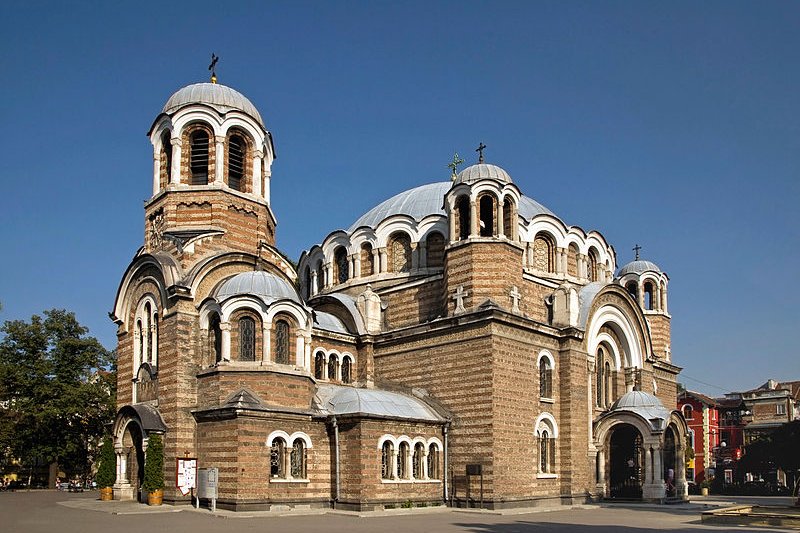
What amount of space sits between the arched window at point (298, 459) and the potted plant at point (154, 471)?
3.84 meters

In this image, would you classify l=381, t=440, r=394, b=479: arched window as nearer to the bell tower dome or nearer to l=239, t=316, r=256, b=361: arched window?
l=239, t=316, r=256, b=361: arched window

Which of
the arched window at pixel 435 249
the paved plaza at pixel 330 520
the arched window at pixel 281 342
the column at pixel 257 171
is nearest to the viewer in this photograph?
the paved plaza at pixel 330 520

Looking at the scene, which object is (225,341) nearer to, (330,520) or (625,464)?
(330,520)

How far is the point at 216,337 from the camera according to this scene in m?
24.1

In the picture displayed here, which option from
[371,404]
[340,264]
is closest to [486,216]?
[371,404]

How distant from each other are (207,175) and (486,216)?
30.8 feet

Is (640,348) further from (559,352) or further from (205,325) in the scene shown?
(205,325)

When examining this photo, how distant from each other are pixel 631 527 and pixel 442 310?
10.4 m

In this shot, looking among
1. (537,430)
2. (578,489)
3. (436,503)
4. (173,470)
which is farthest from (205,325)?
(578,489)

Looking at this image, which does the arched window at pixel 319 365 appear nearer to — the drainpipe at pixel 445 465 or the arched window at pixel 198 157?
the drainpipe at pixel 445 465

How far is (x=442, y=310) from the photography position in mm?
27406

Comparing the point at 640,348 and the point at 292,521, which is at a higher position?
the point at 640,348

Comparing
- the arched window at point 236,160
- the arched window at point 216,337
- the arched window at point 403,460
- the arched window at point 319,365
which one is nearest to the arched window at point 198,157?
the arched window at point 236,160

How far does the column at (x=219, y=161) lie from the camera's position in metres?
27.1
